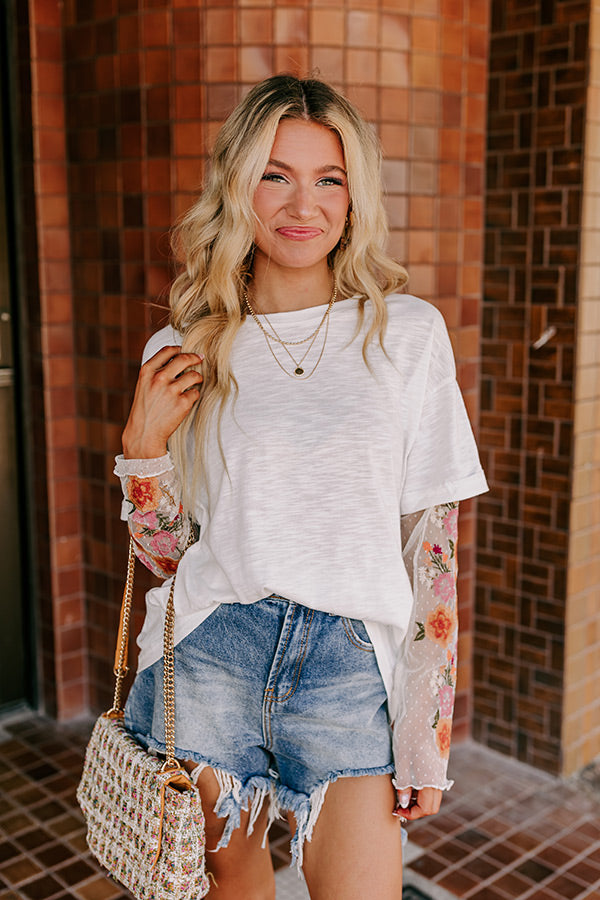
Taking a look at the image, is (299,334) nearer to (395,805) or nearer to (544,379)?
(395,805)

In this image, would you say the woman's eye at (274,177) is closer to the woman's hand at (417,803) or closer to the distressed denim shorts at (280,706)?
the distressed denim shorts at (280,706)

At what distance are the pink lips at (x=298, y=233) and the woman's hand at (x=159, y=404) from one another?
288 millimetres

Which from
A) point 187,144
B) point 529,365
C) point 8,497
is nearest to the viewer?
point 187,144

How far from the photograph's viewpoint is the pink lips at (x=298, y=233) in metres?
1.84

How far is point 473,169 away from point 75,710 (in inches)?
97.9

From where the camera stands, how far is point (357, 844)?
5.85 ft

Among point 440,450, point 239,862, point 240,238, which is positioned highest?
point 240,238

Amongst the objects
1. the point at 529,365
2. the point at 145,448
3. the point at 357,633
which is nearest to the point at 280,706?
the point at 357,633

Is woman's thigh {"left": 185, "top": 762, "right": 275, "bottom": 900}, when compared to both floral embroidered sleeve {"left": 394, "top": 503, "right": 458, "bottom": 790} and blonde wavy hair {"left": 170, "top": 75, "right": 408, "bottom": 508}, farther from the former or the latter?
blonde wavy hair {"left": 170, "top": 75, "right": 408, "bottom": 508}

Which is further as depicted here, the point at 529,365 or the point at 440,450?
the point at 529,365

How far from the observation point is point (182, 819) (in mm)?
1754

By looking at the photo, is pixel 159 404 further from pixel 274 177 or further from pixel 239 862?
pixel 239 862

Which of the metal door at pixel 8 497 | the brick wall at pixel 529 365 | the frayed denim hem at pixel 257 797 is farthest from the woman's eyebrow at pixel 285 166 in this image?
the metal door at pixel 8 497

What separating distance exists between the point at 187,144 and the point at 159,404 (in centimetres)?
148
